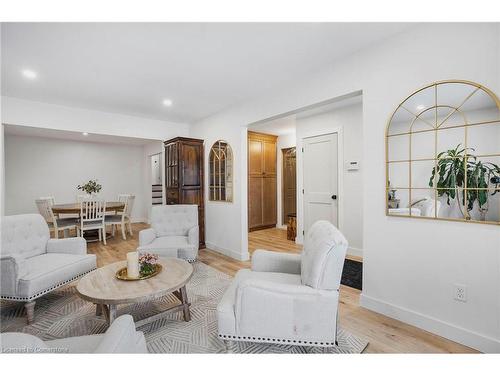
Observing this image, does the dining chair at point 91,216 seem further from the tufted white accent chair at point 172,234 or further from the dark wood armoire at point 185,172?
the tufted white accent chair at point 172,234

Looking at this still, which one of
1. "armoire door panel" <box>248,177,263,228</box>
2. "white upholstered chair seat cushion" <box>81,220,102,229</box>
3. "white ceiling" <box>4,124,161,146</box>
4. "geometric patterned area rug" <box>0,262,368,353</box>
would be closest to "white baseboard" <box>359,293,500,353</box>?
"geometric patterned area rug" <box>0,262,368,353</box>

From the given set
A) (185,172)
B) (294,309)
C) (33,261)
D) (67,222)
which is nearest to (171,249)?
(33,261)

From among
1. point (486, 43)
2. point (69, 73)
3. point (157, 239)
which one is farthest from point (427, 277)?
point (69, 73)

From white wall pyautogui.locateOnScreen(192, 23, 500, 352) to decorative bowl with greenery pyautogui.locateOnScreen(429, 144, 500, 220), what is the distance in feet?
0.57

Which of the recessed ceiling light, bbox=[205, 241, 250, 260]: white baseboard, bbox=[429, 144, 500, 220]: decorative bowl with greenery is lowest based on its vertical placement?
bbox=[205, 241, 250, 260]: white baseboard

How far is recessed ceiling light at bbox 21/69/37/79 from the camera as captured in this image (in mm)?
2616

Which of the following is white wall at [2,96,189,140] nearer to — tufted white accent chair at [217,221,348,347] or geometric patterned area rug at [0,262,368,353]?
geometric patterned area rug at [0,262,368,353]

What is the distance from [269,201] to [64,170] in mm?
5163

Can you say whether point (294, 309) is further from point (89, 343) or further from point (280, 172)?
point (280, 172)

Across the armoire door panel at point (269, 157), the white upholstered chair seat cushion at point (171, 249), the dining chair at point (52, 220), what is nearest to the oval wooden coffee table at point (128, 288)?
the white upholstered chair seat cushion at point (171, 249)

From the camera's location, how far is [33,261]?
2410 mm

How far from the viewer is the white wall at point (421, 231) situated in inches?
64.7

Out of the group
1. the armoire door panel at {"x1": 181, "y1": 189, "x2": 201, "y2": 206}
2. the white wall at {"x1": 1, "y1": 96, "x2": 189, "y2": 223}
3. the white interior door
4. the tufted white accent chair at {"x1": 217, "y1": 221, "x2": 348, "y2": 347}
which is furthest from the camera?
the armoire door panel at {"x1": 181, "y1": 189, "x2": 201, "y2": 206}
